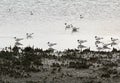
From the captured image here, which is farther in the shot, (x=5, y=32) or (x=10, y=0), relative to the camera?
(x=10, y=0)

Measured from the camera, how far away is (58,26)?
2472 cm

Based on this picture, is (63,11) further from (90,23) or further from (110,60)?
(110,60)

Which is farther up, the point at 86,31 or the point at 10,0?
the point at 10,0

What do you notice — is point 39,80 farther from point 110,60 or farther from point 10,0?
point 10,0

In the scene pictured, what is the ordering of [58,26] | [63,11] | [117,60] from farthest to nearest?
[63,11] → [58,26] → [117,60]

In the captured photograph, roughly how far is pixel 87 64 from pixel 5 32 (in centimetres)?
1209

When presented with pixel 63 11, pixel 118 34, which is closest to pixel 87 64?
Answer: pixel 118 34

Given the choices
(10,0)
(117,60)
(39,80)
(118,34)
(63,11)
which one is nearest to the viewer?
(39,80)

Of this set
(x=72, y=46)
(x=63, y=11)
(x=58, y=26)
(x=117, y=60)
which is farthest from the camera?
(x=63, y=11)

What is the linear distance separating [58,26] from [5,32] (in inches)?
132

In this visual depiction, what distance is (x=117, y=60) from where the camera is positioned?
→ 13227mm

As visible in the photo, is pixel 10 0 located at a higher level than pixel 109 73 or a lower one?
higher

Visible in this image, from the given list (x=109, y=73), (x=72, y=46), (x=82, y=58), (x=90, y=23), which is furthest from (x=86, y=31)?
(x=109, y=73)

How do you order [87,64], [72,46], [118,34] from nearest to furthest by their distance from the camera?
[87,64] → [72,46] → [118,34]
